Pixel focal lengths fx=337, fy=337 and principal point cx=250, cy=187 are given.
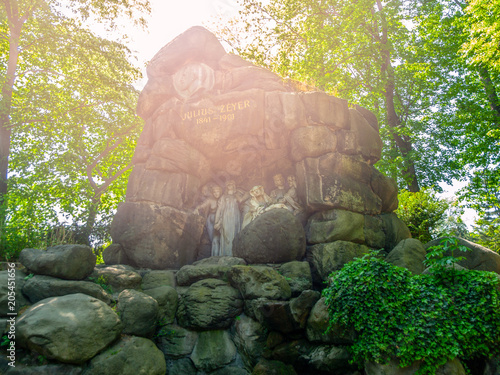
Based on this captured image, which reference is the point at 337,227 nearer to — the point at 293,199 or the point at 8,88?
the point at 293,199

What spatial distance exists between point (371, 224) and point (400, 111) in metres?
11.6

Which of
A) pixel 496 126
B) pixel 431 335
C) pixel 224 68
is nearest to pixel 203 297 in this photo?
pixel 431 335

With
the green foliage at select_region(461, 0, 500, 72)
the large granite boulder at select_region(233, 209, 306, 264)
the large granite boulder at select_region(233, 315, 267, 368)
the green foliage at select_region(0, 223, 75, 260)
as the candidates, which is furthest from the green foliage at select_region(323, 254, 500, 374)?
the green foliage at select_region(461, 0, 500, 72)

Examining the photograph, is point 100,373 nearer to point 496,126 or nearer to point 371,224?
point 371,224

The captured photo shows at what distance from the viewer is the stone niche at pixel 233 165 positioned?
697 centimetres

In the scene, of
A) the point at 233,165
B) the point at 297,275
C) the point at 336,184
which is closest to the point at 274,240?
the point at 297,275

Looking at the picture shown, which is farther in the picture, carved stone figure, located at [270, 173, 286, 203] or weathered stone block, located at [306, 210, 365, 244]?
carved stone figure, located at [270, 173, 286, 203]

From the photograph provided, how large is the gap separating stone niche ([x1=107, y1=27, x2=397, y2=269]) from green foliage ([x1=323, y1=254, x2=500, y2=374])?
2273 millimetres

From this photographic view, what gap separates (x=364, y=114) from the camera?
352 inches

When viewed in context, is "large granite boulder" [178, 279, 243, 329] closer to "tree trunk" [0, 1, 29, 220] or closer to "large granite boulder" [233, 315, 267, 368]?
"large granite boulder" [233, 315, 267, 368]

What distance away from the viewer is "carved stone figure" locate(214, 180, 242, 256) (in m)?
7.96

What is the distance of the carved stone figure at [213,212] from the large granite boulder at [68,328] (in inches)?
156

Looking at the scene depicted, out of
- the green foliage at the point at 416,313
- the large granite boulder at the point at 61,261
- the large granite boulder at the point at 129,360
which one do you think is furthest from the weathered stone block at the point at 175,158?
the green foliage at the point at 416,313

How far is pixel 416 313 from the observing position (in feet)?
12.8
